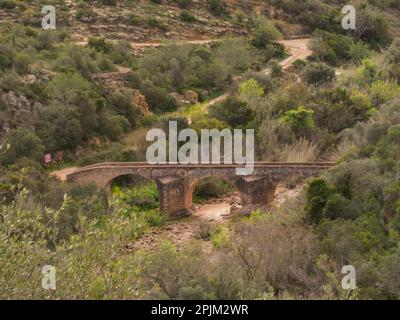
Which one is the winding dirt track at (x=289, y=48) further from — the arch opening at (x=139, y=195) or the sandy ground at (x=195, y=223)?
the sandy ground at (x=195, y=223)

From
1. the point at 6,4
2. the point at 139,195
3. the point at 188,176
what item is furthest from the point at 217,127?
the point at 6,4

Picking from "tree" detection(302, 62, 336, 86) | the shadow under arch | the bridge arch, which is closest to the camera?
the bridge arch

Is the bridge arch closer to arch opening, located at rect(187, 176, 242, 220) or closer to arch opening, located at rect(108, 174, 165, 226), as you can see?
arch opening, located at rect(187, 176, 242, 220)

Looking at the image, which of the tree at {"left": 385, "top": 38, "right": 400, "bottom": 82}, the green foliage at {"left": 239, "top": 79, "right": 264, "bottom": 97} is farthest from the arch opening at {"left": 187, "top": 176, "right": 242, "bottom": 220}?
the tree at {"left": 385, "top": 38, "right": 400, "bottom": 82}

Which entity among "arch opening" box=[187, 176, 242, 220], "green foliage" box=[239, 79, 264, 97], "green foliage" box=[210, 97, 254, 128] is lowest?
"arch opening" box=[187, 176, 242, 220]

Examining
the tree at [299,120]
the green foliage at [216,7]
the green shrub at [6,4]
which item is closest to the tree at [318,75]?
the tree at [299,120]
